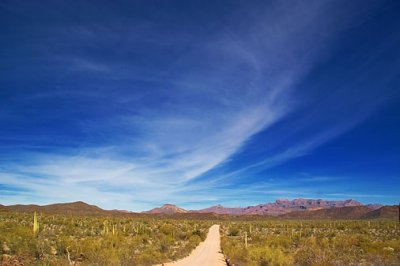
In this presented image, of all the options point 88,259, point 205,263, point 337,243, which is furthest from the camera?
point 337,243

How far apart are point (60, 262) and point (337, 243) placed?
21.5 m

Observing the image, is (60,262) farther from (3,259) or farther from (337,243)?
(337,243)

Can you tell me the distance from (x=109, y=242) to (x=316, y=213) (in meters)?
169

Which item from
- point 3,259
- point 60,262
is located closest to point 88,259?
point 60,262

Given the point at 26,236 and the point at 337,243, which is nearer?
the point at 26,236

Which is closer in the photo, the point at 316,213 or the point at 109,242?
the point at 109,242

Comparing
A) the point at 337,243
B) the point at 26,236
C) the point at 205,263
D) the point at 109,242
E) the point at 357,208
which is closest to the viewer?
the point at 205,263

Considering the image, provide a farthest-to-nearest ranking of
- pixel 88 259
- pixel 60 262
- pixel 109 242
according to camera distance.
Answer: pixel 109 242 → pixel 88 259 → pixel 60 262

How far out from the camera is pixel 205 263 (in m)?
19.3

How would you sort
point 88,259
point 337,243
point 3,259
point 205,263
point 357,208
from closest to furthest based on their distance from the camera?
point 3,259 < point 88,259 < point 205,263 < point 337,243 < point 357,208

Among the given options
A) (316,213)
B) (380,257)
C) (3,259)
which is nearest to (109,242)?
(3,259)

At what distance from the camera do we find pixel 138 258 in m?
18.2

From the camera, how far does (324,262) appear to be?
16.1 metres

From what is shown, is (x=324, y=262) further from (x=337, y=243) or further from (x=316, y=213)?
(x=316, y=213)
